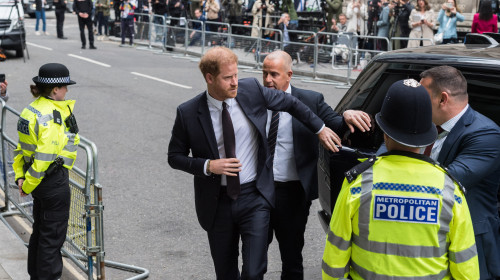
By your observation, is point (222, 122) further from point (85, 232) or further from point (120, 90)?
point (120, 90)

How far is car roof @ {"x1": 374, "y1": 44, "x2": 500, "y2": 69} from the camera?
161 inches

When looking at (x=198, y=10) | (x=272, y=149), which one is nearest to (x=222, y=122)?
(x=272, y=149)

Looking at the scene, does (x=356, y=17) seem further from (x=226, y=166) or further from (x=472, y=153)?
(x=472, y=153)

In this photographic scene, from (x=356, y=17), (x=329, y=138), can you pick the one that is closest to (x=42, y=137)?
(x=329, y=138)

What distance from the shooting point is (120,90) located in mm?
14773

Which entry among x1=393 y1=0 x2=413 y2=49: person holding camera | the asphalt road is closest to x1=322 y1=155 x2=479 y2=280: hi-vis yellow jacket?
the asphalt road

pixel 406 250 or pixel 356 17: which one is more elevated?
pixel 406 250

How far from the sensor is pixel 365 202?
9.32 feet

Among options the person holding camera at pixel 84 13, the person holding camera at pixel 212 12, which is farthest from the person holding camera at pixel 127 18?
the person holding camera at pixel 212 12

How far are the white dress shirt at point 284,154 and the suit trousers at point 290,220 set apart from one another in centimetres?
5

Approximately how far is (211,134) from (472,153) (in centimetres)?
150

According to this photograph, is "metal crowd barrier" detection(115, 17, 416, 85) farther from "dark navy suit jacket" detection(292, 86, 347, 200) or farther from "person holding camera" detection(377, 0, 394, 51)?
"dark navy suit jacket" detection(292, 86, 347, 200)

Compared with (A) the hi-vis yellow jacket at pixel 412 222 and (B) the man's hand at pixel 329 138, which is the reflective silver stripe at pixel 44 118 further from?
(A) the hi-vis yellow jacket at pixel 412 222

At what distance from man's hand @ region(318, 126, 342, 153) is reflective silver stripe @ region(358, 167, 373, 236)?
3.97 ft
